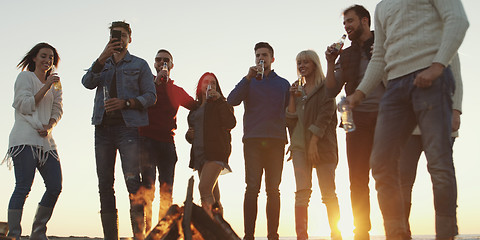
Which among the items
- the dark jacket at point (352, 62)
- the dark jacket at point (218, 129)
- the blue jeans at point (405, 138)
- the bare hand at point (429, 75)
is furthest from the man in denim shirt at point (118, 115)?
the bare hand at point (429, 75)

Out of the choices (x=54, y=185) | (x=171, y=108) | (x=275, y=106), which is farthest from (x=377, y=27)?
(x=54, y=185)

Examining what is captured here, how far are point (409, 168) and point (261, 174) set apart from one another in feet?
6.63

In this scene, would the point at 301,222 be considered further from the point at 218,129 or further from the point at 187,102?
the point at 187,102

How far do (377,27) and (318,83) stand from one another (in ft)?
6.94

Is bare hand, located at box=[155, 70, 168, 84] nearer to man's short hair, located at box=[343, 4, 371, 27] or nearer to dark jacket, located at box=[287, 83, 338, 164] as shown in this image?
dark jacket, located at box=[287, 83, 338, 164]

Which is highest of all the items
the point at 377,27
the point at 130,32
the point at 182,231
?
the point at 130,32

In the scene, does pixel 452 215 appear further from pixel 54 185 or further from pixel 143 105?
pixel 54 185

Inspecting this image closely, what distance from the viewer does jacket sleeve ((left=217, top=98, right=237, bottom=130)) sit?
7492 millimetres

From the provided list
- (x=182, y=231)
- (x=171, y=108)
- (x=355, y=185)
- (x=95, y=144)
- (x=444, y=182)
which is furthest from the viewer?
(x=171, y=108)

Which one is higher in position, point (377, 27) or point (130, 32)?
point (130, 32)

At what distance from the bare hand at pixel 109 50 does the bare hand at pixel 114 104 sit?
55 centimetres

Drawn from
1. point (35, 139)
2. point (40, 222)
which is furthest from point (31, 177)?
point (40, 222)

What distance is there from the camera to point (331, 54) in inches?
A: 223

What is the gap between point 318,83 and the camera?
267 inches
